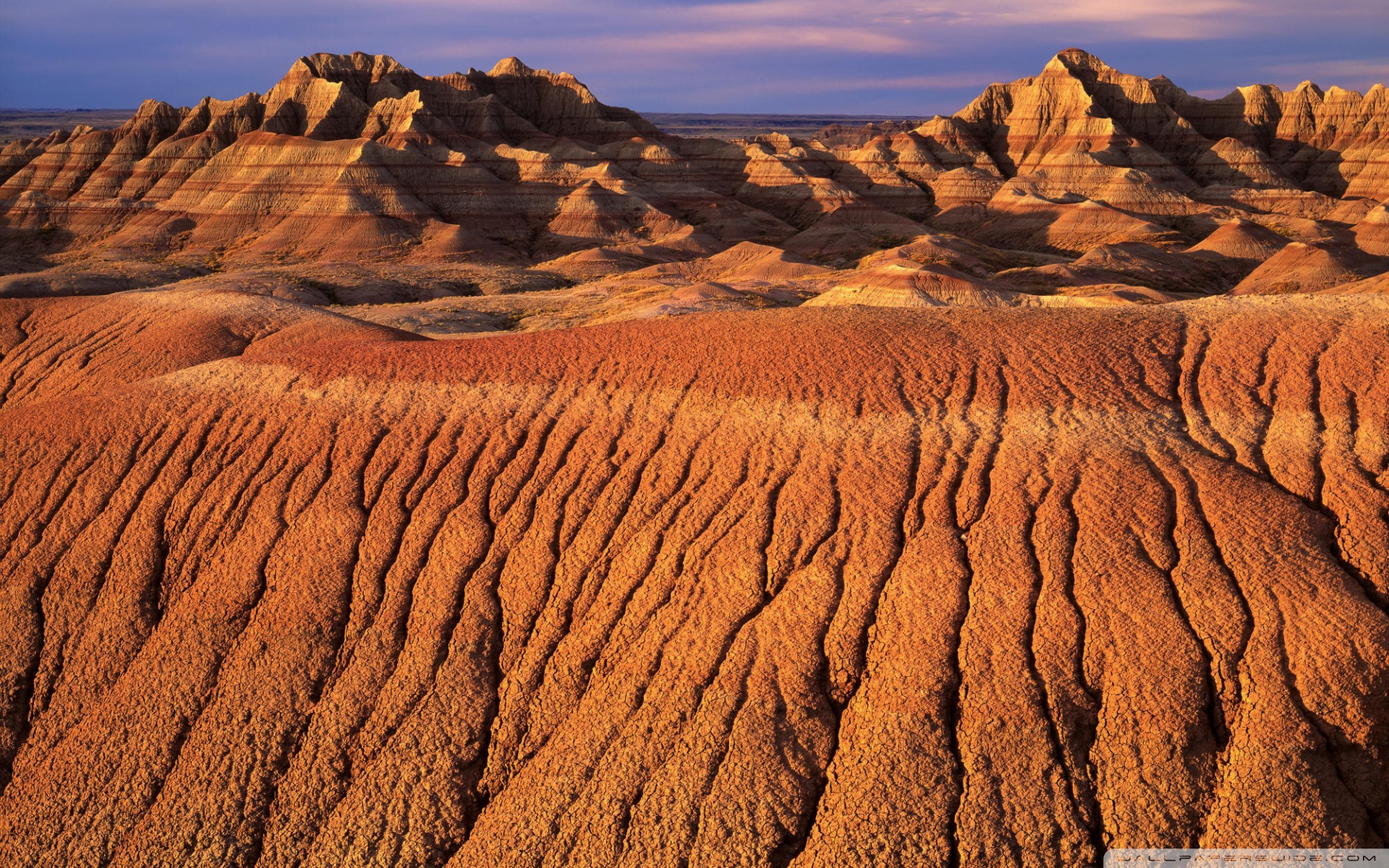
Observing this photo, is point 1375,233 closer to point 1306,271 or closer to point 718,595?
point 1306,271

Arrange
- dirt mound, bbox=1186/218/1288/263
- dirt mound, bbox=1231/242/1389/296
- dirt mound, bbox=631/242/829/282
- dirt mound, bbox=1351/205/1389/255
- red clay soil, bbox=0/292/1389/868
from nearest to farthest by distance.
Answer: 1. red clay soil, bbox=0/292/1389/868
2. dirt mound, bbox=1231/242/1389/296
3. dirt mound, bbox=631/242/829/282
4. dirt mound, bbox=1351/205/1389/255
5. dirt mound, bbox=1186/218/1288/263

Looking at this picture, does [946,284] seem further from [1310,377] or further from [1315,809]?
[1315,809]

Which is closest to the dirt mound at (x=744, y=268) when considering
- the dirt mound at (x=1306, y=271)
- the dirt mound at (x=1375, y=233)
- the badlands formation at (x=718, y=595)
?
the dirt mound at (x=1306, y=271)

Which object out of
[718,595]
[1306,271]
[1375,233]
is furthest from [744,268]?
[718,595]

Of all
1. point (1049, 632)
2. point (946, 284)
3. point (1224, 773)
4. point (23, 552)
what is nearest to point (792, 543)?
point (1049, 632)

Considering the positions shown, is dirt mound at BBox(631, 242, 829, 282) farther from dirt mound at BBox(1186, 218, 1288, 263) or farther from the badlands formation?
the badlands formation

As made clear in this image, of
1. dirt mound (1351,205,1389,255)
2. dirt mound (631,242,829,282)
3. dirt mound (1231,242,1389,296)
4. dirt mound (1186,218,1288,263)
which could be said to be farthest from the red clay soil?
dirt mound (1351,205,1389,255)

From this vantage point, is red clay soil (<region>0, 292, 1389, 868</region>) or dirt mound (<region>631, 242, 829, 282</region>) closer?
red clay soil (<region>0, 292, 1389, 868</region>)

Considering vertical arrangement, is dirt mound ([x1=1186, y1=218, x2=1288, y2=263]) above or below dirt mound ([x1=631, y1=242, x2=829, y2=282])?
above

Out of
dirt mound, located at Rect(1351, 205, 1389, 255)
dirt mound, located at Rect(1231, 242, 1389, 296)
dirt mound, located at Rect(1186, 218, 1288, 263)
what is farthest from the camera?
dirt mound, located at Rect(1186, 218, 1288, 263)
